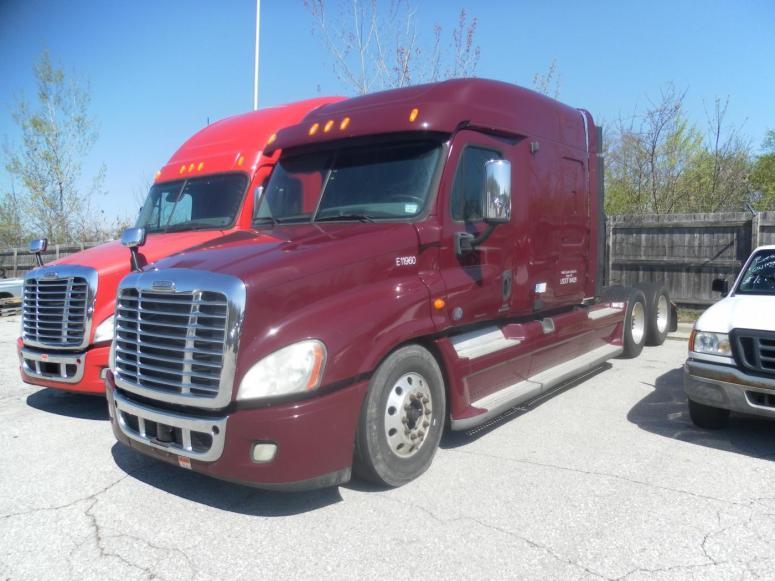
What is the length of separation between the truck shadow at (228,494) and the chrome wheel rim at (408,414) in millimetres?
541

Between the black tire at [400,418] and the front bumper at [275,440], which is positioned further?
the black tire at [400,418]

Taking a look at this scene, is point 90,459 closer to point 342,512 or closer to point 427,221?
point 342,512

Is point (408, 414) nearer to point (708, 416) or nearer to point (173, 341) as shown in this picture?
point (173, 341)

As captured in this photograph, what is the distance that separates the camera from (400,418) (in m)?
3.98

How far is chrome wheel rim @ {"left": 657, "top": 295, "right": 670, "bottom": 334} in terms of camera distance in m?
9.41

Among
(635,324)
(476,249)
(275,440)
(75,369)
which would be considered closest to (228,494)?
(275,440)

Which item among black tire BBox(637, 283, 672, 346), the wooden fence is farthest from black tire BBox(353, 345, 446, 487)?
the wooden fence

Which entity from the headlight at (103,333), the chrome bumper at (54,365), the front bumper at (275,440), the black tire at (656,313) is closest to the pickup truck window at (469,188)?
the front bumper at (275,440)

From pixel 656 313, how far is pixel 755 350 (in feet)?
15.7

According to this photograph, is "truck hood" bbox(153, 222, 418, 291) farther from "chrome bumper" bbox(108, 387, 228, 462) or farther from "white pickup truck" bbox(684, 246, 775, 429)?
"white pickup truck" bbox(684, 246, 775, 429)

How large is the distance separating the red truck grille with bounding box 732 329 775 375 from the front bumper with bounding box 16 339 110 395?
5333 millimetres

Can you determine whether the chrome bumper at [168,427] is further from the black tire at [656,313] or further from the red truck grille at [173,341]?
the black tire at [656,313]

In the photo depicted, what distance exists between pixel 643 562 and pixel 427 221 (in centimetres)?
255

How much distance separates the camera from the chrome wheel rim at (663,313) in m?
9.41
